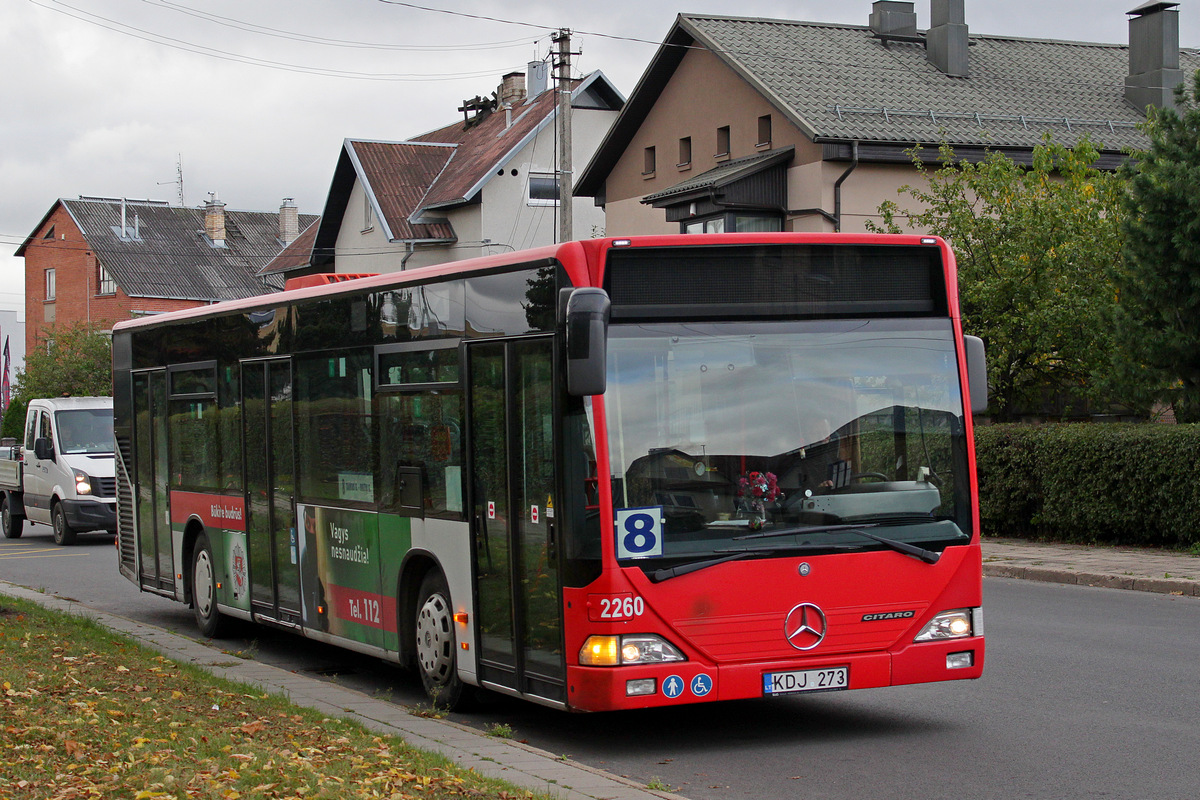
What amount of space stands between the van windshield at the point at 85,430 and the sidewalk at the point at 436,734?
15017 mm

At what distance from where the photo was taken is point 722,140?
3562 centimetres

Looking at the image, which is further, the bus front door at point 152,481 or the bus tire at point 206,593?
Result: the bus front door at point 152,481

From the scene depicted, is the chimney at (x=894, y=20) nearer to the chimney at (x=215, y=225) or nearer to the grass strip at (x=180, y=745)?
the grass strip at (x=180, y=745)

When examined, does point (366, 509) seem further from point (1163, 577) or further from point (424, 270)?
point (1163, 577)

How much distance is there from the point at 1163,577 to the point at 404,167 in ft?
131

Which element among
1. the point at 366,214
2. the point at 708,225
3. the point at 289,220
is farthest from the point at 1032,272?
the point at 289,220

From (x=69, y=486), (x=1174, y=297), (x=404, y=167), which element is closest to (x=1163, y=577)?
(x=1174, y=297)

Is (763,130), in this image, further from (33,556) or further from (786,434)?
(786,434)

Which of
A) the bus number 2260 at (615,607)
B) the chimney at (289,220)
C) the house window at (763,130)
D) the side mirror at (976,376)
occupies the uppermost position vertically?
the chimney at (289,220)

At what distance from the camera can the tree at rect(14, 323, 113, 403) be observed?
52.9 metres

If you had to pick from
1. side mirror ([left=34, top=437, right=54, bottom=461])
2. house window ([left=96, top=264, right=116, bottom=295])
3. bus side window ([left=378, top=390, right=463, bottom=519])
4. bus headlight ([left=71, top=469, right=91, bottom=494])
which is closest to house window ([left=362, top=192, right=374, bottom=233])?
house window ([left=96, top=264, right=116, bottom=295])

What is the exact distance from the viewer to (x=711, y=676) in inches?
299

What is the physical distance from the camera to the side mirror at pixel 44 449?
25812mm

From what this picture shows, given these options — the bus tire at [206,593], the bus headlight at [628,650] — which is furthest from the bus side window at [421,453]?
the bus tire at [206,593]
